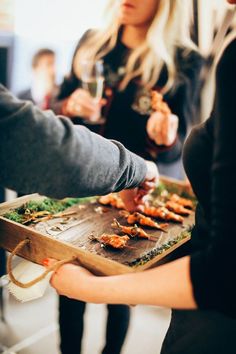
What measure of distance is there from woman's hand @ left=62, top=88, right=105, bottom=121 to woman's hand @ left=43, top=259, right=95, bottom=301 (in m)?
0.85

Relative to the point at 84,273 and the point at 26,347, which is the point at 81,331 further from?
the point at 84,273

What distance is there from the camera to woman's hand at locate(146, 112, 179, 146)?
1.80 meters

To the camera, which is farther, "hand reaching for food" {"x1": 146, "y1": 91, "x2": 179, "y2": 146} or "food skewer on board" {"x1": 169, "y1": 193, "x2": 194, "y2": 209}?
"hand reaching for food" {"x1": 146, "y1": 91, "x2": 179, "y2": 146}

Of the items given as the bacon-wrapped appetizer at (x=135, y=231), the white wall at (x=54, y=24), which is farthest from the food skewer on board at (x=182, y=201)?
the white wall at (x=54, y=24)

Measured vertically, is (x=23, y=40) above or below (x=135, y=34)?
below

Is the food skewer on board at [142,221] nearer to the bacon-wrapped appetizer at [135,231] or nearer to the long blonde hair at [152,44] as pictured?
the bacon-wrapped appetizer at [135,231]

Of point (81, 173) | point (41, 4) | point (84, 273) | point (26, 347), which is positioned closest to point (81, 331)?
point (26, 347)

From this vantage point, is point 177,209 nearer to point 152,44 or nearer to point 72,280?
point 72,280

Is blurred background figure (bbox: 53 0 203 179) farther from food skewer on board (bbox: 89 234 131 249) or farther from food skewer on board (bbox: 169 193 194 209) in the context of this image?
food skewer on board (bbox: 89 234 131 249)

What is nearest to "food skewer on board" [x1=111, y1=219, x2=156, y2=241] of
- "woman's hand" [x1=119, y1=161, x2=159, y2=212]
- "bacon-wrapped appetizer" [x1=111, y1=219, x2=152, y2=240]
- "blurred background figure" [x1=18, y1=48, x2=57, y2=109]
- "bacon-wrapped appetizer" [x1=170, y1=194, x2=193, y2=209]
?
"bacon-wrapped appetizer" [x1=111, y1=219, x2=152, y2=240]

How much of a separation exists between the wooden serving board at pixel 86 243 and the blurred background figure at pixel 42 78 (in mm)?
1230

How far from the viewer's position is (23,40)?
8.51 feet

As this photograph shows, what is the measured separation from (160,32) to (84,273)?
4.52 feet

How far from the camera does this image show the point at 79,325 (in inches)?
66.0
